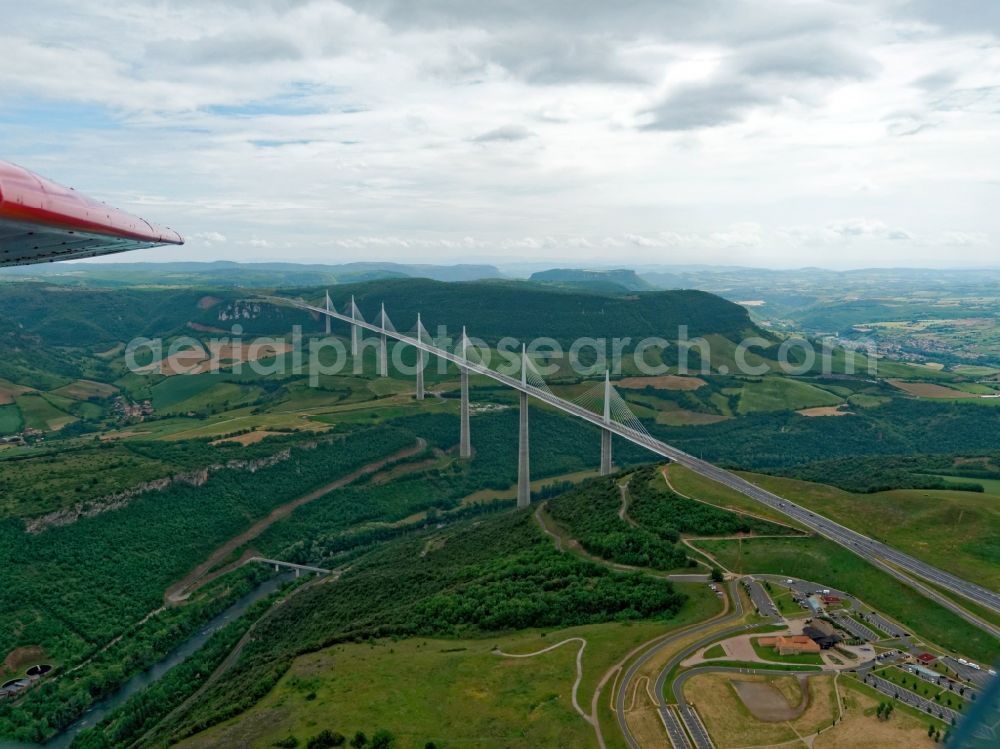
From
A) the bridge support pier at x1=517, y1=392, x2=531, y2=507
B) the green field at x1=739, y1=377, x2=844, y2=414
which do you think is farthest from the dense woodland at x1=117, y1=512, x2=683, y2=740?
the green field at x1=739, y1=377, x2=844, y2=414

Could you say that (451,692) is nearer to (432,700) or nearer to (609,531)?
(432,700)

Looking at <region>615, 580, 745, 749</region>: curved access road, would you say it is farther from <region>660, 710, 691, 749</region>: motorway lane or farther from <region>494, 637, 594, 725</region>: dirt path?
<region>494, 637, 594, 725</region>: dirt path

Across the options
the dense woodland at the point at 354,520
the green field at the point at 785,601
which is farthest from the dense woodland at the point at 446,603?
the green field at the point at 785,601

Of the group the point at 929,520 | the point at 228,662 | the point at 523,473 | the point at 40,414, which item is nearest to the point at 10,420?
the point at 40,414

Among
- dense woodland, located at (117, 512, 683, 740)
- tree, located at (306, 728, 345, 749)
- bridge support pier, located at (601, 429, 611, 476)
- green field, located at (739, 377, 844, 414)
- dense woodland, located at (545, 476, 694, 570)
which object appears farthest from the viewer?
green field, located at (739, 377, 844, 414)

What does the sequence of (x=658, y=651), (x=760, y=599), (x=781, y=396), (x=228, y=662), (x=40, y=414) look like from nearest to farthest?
(x=658, y=651) → (x=760, y=599) → (x=228, y=662) → (x=40, y=414) → (x=781, y=396)

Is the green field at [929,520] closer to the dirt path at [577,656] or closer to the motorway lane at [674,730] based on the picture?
the motorway lane at [674,730]
